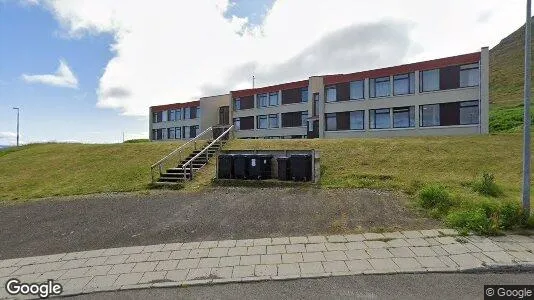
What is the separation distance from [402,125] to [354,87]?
574 cm

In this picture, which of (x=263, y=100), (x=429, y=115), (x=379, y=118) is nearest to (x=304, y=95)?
(x=263, y=100)

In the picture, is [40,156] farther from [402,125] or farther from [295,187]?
Result: [402,125]

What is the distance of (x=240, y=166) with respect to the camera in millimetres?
13789

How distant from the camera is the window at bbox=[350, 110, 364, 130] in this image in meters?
30.5

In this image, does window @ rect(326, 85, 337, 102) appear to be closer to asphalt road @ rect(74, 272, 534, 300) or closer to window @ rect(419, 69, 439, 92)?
window @ rect(419, 69, 439, 92)

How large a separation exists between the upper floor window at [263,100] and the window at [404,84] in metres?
16.3

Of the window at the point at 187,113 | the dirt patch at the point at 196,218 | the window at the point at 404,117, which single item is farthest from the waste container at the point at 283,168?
the window at the point at 187,113

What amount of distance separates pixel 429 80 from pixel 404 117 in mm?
3505

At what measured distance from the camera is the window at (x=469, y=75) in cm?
2414

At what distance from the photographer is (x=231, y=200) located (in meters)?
10.8

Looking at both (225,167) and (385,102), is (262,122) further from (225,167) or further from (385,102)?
(225,167)

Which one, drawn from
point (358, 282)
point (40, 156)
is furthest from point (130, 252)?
point (40, 156)

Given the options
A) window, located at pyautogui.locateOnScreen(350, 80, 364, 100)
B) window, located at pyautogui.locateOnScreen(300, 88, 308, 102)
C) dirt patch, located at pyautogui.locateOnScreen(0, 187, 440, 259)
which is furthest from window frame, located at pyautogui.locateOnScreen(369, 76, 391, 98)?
dirt patch, located at pyautogui.locateOnScreen(0, 187, 440, 259)

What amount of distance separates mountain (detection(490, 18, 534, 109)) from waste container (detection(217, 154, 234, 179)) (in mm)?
69281
